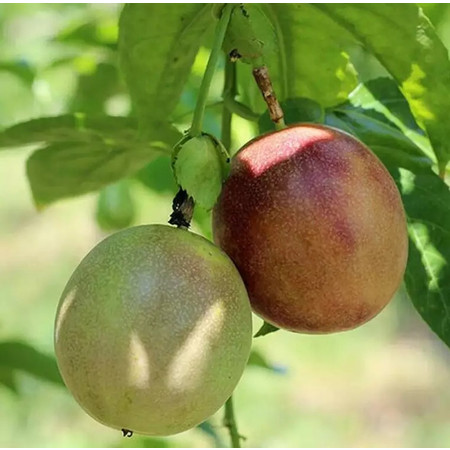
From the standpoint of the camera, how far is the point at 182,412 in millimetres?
924

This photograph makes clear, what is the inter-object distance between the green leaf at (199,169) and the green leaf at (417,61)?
0.87ft

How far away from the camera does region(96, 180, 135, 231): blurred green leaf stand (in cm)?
206

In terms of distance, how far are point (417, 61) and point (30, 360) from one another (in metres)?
0.82

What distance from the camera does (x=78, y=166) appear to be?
1560 mm

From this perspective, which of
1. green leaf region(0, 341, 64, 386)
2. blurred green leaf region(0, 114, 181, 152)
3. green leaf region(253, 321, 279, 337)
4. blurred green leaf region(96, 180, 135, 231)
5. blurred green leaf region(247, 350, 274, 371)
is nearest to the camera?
green leaf region(253, 321, 279, 337)

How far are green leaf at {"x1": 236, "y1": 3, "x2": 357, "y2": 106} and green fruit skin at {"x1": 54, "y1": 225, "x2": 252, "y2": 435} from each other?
16.1 inches

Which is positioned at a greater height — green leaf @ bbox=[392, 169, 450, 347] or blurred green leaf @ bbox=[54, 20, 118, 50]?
green leaf @ bbox=[392, 169, 450, 347]

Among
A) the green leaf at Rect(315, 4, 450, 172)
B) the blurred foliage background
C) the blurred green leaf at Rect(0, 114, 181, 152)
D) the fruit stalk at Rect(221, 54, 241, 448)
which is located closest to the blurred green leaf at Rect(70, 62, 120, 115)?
the blurred foliage background

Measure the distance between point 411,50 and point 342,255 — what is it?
0.30m

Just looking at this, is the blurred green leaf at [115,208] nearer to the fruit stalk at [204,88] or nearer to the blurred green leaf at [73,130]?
the blurred green leaf at [73,130]

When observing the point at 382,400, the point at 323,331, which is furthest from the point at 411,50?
the point at 382,400

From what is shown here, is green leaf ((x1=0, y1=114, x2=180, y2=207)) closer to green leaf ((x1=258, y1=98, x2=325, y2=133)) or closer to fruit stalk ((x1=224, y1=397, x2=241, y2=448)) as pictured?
green leaf ((x1=258, y1=98, x2=325, y2=133))

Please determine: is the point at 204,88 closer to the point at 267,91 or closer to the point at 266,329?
the point at 267,91

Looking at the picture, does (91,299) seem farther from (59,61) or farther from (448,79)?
(59,61)
